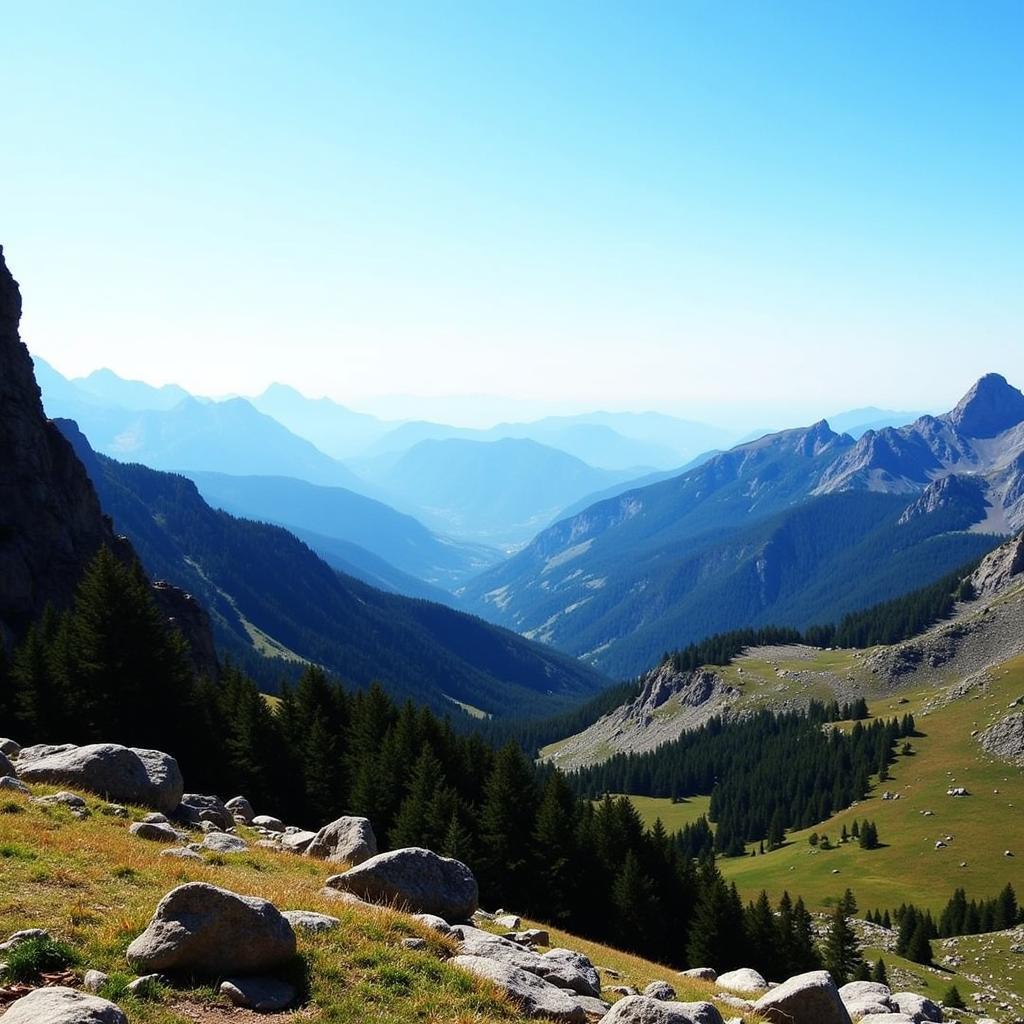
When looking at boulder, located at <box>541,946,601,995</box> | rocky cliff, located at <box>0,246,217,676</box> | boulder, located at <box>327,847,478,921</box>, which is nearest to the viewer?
boulder, located at <box>541,946,601,995</box>

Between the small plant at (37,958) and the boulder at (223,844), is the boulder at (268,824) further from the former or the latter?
the small plant at (37,958)

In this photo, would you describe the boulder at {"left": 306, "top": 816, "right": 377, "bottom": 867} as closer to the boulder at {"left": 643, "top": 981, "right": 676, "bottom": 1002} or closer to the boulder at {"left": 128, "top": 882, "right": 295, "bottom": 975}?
the boulder at {"left": 643, "top": 981, "right": 676, "bottom": 1002}

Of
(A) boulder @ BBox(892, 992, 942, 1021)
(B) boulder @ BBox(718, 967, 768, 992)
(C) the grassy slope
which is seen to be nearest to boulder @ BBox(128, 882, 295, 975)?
(C) the grassy slope

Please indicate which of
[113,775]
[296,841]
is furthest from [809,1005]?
[113,775]

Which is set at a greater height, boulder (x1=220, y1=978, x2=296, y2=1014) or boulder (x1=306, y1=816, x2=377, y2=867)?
boulder (x1=220, y1=978, x2=296, y2=1014)

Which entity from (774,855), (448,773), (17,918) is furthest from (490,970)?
(774,855)

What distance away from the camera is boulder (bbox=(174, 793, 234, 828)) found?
97.1 ft

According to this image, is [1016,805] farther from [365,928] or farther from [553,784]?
[365,928]

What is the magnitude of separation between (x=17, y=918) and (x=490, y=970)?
873 centimetres

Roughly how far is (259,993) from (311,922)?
275cm

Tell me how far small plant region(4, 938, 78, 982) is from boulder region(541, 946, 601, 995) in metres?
10.0

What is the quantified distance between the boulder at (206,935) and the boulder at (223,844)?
11568 millimetres

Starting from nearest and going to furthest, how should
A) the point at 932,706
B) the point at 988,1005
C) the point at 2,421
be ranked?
the point at 988,1005, the point at 2,421, the point at 932,706

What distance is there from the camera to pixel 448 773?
56.2m
